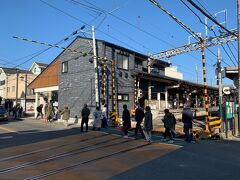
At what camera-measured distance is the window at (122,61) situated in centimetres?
2373

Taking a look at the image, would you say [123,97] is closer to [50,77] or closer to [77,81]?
[77,81]

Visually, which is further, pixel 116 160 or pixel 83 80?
pixel 83 80

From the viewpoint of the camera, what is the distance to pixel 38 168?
7.46 metres

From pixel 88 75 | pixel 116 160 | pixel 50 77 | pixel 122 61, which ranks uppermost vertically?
pixel 122 61

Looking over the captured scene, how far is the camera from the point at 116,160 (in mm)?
8383

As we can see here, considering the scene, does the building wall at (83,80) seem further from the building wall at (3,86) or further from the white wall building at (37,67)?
the building wall at (3,86)

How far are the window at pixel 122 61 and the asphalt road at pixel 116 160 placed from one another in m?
12.6

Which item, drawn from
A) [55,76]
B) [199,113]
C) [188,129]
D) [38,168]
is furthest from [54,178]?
[199,113]

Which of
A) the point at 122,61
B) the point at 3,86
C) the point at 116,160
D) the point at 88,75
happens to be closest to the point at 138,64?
the point at 122,61

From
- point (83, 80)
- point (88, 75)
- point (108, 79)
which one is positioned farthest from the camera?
point (83, 80)

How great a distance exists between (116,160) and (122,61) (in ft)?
54.2

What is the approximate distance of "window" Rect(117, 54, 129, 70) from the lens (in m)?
23.7

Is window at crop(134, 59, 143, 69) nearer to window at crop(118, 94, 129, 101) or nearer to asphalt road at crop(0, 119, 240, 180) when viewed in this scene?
window at crop(118, 94, 129, 101)

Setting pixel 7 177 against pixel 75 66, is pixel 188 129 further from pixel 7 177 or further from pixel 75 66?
pixel 75 66
